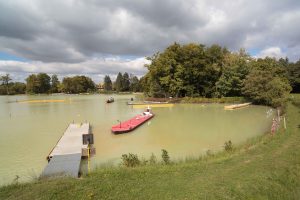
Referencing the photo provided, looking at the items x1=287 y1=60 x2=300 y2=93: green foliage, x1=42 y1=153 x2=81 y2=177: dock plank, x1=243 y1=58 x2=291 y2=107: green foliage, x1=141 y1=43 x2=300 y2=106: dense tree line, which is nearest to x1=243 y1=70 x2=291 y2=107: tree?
x1=243 y1=58 x2=291 y2=107: green foliage

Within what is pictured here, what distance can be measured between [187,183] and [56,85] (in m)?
127

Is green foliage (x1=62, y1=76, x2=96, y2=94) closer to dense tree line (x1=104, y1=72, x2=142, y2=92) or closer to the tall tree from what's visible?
the tall tree

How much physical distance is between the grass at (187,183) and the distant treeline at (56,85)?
10662cm

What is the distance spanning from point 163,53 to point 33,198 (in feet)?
159

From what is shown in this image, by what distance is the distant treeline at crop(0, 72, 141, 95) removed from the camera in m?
111

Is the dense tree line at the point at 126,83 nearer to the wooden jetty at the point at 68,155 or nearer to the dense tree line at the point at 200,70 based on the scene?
the dense tree line at the point at 200,70

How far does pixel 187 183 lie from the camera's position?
21.5ft

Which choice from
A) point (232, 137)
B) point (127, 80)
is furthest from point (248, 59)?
point (127, 80)

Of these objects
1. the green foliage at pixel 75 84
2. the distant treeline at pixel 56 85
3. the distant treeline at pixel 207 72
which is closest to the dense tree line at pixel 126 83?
the distant treeline at pixel 56 85

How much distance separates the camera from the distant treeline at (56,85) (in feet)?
364

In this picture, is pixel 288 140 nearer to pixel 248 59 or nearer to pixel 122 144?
pixel 122 144

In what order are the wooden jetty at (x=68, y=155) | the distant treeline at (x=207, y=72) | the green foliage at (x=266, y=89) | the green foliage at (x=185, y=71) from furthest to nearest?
1. the green foliage at (x=185, y=71)
2. the distant treeline at (x=207, y=72)
3. the green foliage at (x=266, y=89)
4. the wooden jetty at (x=68, y=155)

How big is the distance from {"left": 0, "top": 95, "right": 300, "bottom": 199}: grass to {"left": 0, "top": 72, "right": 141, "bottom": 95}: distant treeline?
350 feet

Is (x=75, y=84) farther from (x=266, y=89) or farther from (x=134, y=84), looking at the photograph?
(x=266, y=89)
